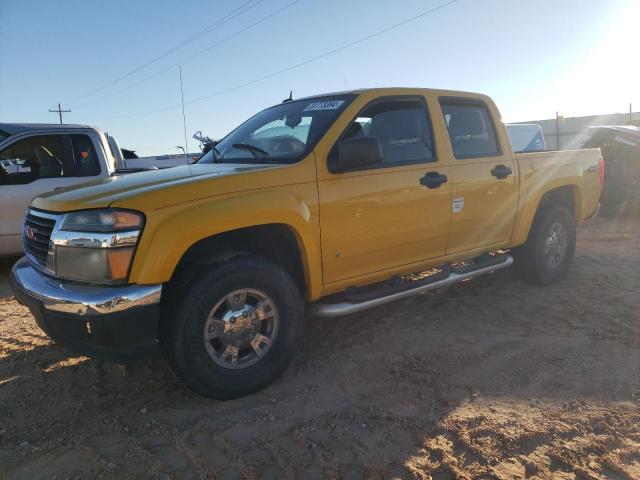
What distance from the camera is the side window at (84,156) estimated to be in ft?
22.6

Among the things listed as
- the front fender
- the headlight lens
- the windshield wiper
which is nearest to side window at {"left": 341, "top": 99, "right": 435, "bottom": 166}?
the windshield wiper

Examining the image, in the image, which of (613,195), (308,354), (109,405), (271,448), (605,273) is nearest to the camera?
(271,448)

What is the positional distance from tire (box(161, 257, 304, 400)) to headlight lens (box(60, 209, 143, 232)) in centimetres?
46

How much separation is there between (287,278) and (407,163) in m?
1.39

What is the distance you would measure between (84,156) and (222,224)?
4.91 m

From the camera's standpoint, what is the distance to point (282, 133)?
13.1ft

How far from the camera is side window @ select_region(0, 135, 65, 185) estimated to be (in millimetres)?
6484

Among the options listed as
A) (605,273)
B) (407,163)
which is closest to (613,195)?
(605,273)

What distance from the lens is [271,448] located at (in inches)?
105

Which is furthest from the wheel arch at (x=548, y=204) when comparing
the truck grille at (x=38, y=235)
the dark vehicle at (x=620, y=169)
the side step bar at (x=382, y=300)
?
the dark vehicle at (x=620, y=169)

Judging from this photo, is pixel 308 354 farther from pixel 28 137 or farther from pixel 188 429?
pixel 28 137

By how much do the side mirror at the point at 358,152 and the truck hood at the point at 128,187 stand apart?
18.0 inches

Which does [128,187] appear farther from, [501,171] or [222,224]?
[501,171]

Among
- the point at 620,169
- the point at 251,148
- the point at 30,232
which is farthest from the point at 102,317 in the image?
the point at 620,169
